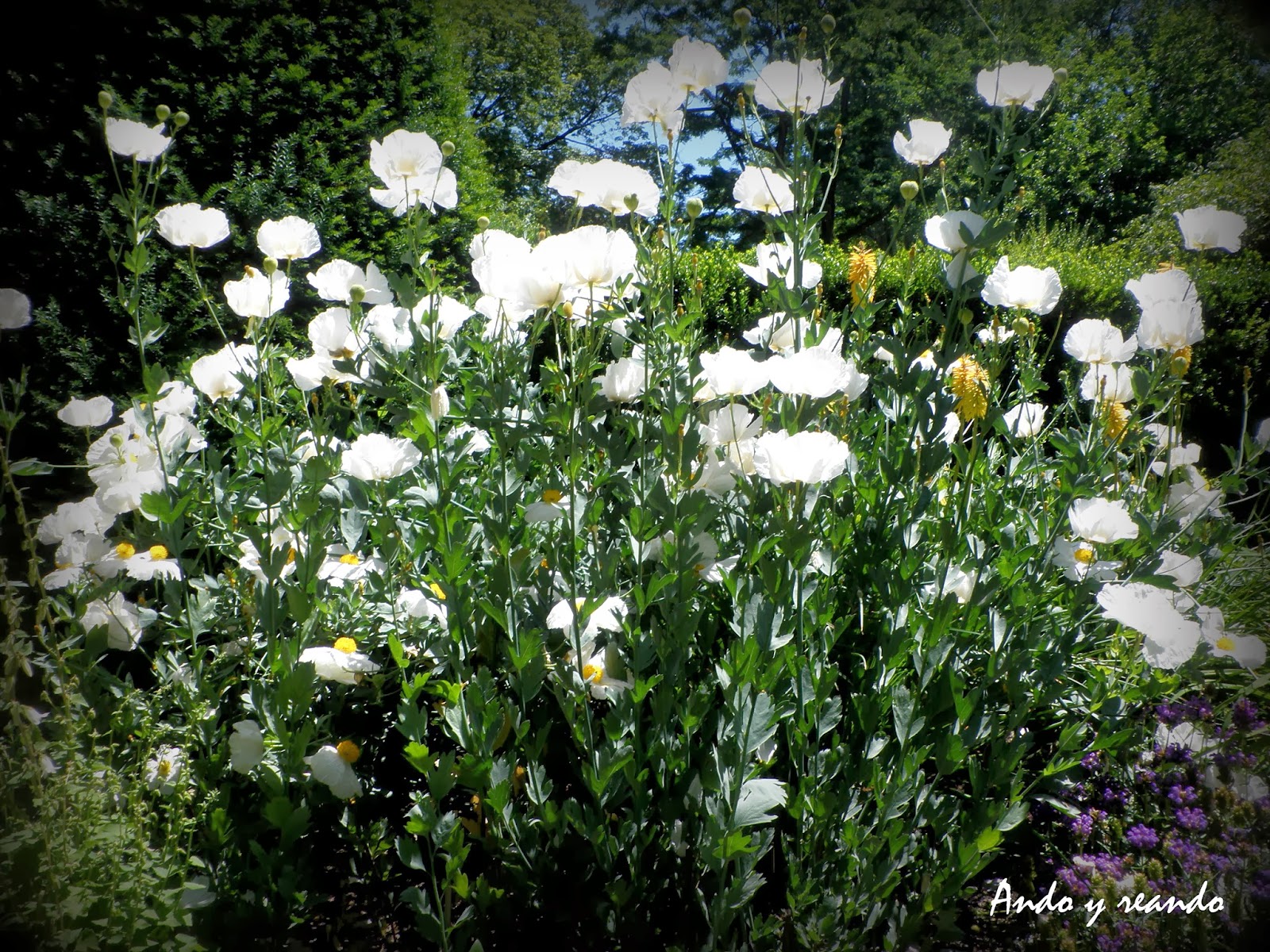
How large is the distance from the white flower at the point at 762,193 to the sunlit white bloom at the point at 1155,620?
108 centimetres

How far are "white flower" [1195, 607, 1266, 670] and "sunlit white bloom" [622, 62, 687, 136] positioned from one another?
1.61 metres

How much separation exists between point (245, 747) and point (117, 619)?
1.88ft

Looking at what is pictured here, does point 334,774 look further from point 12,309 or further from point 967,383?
point 967,383

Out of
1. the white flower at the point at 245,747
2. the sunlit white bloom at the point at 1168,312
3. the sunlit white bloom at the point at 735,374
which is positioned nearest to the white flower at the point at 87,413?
the white flower at the point at 245,747

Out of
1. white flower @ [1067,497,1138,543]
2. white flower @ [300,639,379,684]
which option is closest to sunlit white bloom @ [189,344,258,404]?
white flower @ [300,639,379,684]

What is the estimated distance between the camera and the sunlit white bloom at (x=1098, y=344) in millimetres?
1884

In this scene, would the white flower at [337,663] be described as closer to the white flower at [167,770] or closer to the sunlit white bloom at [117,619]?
the white flower at [167,770]

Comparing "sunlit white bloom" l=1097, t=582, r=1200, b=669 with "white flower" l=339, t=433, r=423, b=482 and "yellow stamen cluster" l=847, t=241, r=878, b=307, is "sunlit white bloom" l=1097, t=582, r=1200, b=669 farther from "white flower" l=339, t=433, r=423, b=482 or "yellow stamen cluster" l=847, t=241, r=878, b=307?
"white flower" l=339, t=433, r=423, b=482

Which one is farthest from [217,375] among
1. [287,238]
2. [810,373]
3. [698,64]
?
[810,373]

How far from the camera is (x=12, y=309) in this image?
5.76 feet

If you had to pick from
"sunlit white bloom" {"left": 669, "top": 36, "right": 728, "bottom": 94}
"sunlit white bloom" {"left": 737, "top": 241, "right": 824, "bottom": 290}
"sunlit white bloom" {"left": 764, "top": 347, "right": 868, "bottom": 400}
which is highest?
"sunlit white bloom" {"left": 669, "top": 36, "right": 728, "bottom": 94}

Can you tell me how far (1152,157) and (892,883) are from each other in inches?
600

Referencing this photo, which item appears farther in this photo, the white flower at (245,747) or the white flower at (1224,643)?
the white flower at (1224,643)

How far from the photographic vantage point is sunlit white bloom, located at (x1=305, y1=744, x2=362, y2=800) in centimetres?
140
